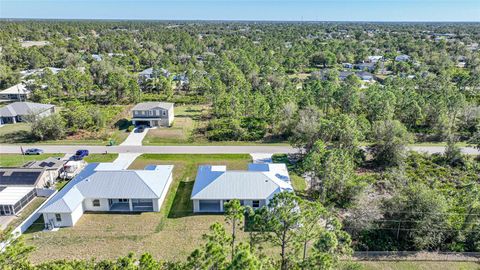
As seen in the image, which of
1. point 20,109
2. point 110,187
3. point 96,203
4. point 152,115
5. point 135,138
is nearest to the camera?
point 96,203

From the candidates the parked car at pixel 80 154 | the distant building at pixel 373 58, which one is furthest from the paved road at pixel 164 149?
the distant building at pixel 373 58

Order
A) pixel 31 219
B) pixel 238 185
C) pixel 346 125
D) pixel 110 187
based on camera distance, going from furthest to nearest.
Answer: pixel 346 125, pixel 238 185, pixel 110 187, pixel 31 219

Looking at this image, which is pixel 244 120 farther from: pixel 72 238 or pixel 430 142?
pixel 72 238

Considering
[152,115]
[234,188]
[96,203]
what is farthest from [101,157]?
[234,188]

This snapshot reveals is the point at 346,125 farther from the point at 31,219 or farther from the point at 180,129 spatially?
the point at 31,219

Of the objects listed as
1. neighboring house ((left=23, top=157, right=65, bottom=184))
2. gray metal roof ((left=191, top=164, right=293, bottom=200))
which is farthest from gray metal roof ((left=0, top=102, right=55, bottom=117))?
gray metal roof ((left=191, top=164, right=293, bottom=200))

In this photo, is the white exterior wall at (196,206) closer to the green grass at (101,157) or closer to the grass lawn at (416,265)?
the grass lawn at (416,265)

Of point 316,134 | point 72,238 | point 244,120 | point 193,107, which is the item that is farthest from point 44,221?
point 193,107

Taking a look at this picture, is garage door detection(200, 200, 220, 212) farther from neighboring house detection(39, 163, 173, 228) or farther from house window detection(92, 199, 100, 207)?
house window detection(92, 199, 100, 207)
